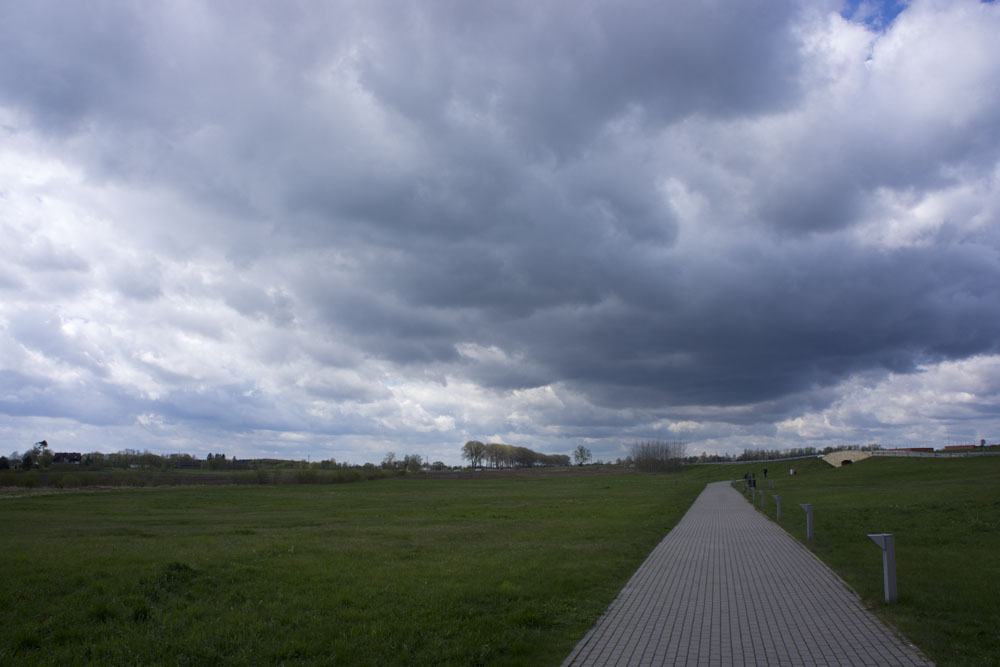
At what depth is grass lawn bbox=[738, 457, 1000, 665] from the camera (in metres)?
7.62

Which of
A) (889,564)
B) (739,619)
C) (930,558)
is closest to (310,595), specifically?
(739,619)

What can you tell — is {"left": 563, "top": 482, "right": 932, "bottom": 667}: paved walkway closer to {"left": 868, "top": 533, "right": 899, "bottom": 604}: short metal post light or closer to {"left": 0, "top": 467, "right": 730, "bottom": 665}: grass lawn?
{"left": 868, "top": 533, "right": 899, "bottom": 604}: short metal post light

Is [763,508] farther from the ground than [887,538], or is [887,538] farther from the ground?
[887,538]

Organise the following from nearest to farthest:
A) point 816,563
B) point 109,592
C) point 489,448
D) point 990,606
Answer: point 990,606
point 109,592
point 816,563
point 489,448

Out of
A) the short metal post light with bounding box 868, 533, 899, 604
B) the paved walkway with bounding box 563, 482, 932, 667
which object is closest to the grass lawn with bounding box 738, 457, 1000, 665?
the short metal post light with bounding box 868, 533, 899, 604

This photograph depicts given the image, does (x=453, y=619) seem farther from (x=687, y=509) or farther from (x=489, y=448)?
(x=489, y=448)

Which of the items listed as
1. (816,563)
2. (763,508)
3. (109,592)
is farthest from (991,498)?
(109,592)

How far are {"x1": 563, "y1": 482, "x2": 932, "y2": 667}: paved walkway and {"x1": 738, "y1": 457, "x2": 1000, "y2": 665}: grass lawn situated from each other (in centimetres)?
38

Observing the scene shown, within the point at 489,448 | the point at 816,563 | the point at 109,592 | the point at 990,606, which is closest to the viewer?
the point at 990,606

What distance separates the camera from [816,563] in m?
13.2

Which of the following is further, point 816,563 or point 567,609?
point 816,563

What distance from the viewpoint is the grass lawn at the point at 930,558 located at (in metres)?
7.62

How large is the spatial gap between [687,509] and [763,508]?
3744 mm

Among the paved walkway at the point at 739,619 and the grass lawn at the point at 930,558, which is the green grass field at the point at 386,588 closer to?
the grass lawn at the point at 930,558
